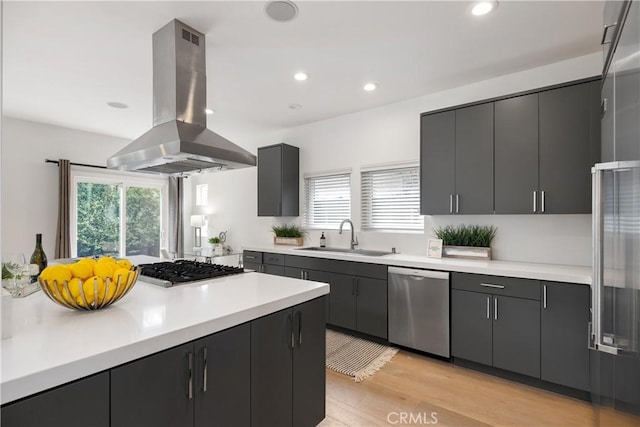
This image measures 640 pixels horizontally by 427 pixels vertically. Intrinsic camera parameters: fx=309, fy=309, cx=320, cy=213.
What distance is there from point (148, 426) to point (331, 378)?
183cm

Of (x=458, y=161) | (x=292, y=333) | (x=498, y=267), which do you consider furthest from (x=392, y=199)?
(x=292, y=333)

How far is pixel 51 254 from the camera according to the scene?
4684 millimetres

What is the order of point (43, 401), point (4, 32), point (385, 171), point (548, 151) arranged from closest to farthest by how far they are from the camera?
point (43, 401), point (4, 32), point (548, 151), point (385, 171)

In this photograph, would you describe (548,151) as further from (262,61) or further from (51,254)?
(51,254)

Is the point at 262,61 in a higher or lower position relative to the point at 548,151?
higher

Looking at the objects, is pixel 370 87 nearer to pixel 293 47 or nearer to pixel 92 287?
pixel 293 47

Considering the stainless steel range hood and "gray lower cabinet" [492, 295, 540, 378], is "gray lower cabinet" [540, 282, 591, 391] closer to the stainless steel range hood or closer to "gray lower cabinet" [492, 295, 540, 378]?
"gray lower cabinet" [492, 295, 540, 378]

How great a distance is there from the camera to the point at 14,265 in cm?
157

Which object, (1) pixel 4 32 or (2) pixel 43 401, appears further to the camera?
(1) pixel 4 32

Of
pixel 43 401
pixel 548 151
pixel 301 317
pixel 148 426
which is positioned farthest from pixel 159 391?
pixel 548 151

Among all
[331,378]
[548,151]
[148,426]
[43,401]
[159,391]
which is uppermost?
[548,151]

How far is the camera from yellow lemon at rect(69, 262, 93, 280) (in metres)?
1.35

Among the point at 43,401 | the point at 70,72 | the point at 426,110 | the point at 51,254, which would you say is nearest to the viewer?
the point at 43,401

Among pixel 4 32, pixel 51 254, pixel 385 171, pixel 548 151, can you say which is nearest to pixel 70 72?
pixel 4 32
